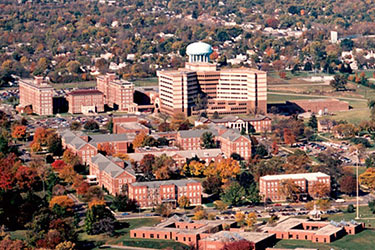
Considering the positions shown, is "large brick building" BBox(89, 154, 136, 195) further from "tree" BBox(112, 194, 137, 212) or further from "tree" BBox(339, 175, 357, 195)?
"tree" BBox(339, 175, 357, 195)

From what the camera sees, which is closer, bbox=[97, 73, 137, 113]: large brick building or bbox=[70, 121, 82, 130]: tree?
bbox=[70, 121, 82, 130]: tree

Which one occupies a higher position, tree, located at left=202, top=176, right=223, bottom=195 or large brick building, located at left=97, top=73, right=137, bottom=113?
large brick building, located at left=97, top=73, right=137, bottom=113

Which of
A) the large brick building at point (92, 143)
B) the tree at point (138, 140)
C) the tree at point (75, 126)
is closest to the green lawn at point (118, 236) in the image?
the large brick building at point (92, 143)

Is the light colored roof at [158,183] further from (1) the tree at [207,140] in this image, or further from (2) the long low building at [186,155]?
(1) the tree at [207,140]

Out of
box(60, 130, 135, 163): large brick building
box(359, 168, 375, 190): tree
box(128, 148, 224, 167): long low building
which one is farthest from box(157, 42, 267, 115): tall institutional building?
box(359, 168, 375, 190): tree

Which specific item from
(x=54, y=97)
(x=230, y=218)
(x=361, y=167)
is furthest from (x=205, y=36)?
(x=230, y=218)

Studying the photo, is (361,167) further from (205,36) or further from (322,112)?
(205,36)
